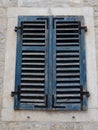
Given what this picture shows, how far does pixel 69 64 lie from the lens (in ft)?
20.3

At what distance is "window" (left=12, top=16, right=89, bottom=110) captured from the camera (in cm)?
600

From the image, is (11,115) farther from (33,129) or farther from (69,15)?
(69,15)

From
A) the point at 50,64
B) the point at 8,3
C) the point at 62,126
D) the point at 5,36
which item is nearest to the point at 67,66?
the point at 50,64

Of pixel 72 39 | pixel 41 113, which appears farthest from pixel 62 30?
pixel 41 113

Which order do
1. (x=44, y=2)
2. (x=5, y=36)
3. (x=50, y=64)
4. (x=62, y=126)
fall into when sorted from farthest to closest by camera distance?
(x=44, y=2) → (x=5, y=36) → (x=50, y=64) → (x=62, y=126)

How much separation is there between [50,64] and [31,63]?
256mm

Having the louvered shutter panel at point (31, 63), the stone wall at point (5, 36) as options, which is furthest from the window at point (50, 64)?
the stone wall at point (5, 36)

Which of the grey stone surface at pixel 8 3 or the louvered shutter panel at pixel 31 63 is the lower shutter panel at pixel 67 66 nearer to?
the louvered shutter panel at pixel 31 63

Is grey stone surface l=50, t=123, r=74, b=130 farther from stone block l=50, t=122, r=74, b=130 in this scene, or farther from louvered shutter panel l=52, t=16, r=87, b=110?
louvered shutter panel l=52, t=16, r=87, b=110

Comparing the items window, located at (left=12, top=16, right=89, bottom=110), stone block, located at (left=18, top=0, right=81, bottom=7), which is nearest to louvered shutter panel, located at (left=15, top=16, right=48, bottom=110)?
window, located at (left=12, top=16, right=89, bottom=110)

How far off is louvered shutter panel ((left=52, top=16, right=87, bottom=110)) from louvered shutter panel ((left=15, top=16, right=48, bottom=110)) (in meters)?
0.15

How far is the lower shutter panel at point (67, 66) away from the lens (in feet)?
19.6

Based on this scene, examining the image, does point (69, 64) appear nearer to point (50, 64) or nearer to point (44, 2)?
point (50, 64)

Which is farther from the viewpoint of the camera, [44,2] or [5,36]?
[44,2]
